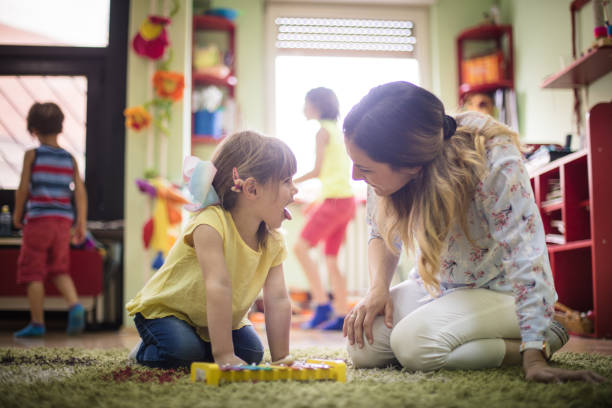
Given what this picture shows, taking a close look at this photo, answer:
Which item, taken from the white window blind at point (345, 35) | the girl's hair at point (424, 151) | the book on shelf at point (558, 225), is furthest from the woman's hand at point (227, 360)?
the white window blind at point (345, 35)

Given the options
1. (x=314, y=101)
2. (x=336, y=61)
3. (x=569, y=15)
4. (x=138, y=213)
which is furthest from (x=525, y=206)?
(x=336, y=61)

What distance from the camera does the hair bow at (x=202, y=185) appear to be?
4.07ft

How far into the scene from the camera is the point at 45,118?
2611 mm

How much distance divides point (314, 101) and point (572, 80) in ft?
4.18

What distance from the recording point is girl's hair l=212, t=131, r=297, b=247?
124 cm

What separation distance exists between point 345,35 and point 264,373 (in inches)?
136

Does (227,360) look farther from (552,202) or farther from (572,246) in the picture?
(552,202)

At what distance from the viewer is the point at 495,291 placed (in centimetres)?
124

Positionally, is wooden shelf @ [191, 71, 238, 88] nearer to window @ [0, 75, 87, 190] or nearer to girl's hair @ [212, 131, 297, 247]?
window @ [0, 75, 87, 190]

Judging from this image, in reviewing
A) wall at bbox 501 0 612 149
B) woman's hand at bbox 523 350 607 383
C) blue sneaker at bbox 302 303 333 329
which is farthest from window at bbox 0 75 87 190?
woman's hand at bbox 523 350 607 383

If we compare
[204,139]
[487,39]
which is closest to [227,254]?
[204,139]

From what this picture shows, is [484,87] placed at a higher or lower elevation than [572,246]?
higher

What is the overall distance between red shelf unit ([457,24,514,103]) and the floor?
200cm

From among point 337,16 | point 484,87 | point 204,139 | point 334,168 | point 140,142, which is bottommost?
point 334,168
